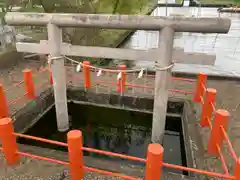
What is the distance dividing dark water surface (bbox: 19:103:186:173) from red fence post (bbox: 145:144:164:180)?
2598 millimetres

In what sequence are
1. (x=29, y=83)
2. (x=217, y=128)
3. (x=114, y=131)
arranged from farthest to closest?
1. (x=114, y=131)
2. (x=29, y=83)
3. (x=217, y=128)

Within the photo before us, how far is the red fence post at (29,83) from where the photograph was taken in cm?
679

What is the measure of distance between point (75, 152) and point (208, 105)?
3.40 m

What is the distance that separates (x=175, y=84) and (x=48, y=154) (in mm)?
5644

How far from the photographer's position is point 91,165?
4.35 m

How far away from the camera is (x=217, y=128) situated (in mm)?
4312

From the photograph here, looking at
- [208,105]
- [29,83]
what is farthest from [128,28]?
[29,83]

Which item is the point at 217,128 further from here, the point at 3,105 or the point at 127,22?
the point at 3,105

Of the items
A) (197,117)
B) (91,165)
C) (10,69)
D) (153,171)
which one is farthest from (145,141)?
(10,69)

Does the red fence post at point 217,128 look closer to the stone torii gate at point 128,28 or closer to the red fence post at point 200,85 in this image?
the stone torii gate at point 128,28

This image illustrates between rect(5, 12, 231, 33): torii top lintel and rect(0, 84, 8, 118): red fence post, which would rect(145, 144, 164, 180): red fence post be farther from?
rect(0, 84, 8, 118): red fence post

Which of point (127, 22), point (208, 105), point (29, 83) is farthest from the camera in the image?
point (29, 83)

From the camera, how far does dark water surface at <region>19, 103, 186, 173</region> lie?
6.16 metres

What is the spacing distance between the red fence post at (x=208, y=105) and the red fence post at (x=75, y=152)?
3.23 m
